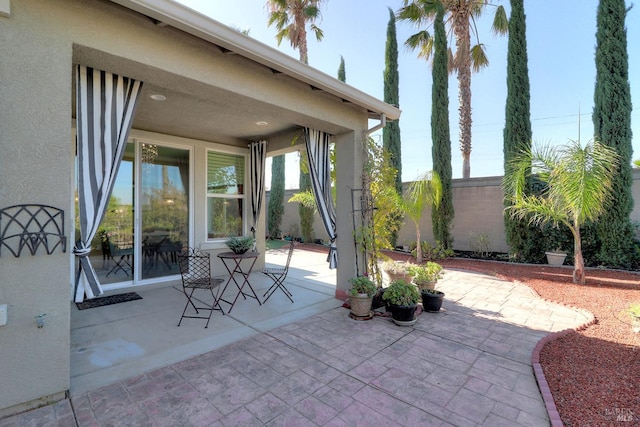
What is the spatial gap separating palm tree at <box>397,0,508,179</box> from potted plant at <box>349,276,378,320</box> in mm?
8112

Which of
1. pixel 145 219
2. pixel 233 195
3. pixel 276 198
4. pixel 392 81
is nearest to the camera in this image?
pixel 145 219

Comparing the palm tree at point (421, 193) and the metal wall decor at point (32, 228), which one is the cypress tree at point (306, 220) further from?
the metal wall decor at point (32, 228)

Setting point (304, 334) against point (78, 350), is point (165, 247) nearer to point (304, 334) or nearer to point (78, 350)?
point (78, 350)

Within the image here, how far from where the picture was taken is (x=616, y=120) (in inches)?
266

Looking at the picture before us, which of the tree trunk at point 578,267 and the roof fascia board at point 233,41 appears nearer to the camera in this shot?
the roof fascia board at point 233,41

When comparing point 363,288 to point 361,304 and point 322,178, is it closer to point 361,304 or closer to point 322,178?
point 361,304

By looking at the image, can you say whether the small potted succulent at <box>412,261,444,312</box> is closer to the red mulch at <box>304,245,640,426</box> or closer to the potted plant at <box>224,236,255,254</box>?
the red mulch at <box>304,245,640,426</box>

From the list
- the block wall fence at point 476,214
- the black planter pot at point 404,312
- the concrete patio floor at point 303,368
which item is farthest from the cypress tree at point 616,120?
the black planter pot at point 404,312

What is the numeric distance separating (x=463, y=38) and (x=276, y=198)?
9897 millimetres

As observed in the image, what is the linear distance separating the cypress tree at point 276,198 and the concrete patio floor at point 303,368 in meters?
10.1

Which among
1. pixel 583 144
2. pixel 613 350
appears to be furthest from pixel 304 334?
pixel 583 144

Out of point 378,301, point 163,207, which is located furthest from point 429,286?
point 163,207

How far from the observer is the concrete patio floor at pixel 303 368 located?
2.09 m

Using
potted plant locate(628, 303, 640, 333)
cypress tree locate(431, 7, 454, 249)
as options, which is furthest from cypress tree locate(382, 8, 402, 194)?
potted plant locate(628, 303, 640, 333)
